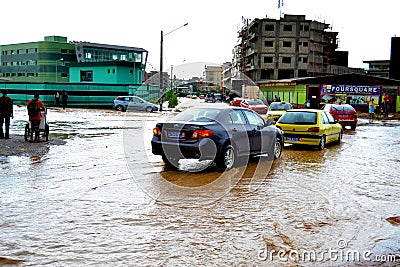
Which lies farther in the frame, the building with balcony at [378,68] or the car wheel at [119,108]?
the building with balcony at [378,68]

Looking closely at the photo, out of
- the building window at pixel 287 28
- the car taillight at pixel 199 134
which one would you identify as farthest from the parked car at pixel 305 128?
the building window at pixel 287 28

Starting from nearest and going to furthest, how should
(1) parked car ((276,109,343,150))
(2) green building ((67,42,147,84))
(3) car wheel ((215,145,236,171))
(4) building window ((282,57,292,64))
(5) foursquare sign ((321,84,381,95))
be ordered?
(3) car wheel ((215,145,236,171))
(1) parked car ((276,109,343,150))
(5) foursquare sign ((321,84,381,95))
(2) green building ((67,42,147,84))
(4) building window ((282,57,292,64))

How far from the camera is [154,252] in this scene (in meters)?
5.37

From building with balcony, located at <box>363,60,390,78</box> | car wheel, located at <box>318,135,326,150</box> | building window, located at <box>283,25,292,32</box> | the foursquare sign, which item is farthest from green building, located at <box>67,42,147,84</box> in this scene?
building with balcony, located at <box>363,60,390,78</box>

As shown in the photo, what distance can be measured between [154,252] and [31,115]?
10.8 meters

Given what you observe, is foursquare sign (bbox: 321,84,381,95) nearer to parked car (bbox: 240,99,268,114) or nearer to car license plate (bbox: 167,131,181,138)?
parked car (bbox: 240,99,268,114)

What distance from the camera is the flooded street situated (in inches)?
210

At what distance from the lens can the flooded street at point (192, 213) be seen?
17.5ft

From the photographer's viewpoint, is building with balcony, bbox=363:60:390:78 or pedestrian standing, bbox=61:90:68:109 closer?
pedestrian standing, bbox=61:90:68:109

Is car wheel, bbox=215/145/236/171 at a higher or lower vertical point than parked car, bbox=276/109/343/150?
lower

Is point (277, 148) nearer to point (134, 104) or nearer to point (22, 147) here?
point (22, 147)

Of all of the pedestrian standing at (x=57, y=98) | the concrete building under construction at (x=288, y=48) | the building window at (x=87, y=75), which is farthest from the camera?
the concrete building under construction at (x=288, y=48)

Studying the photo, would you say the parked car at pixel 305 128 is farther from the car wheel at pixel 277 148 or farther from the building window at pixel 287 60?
the building window at pixel 287 60

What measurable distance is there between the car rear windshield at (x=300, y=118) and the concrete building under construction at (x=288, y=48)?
69620 mm
